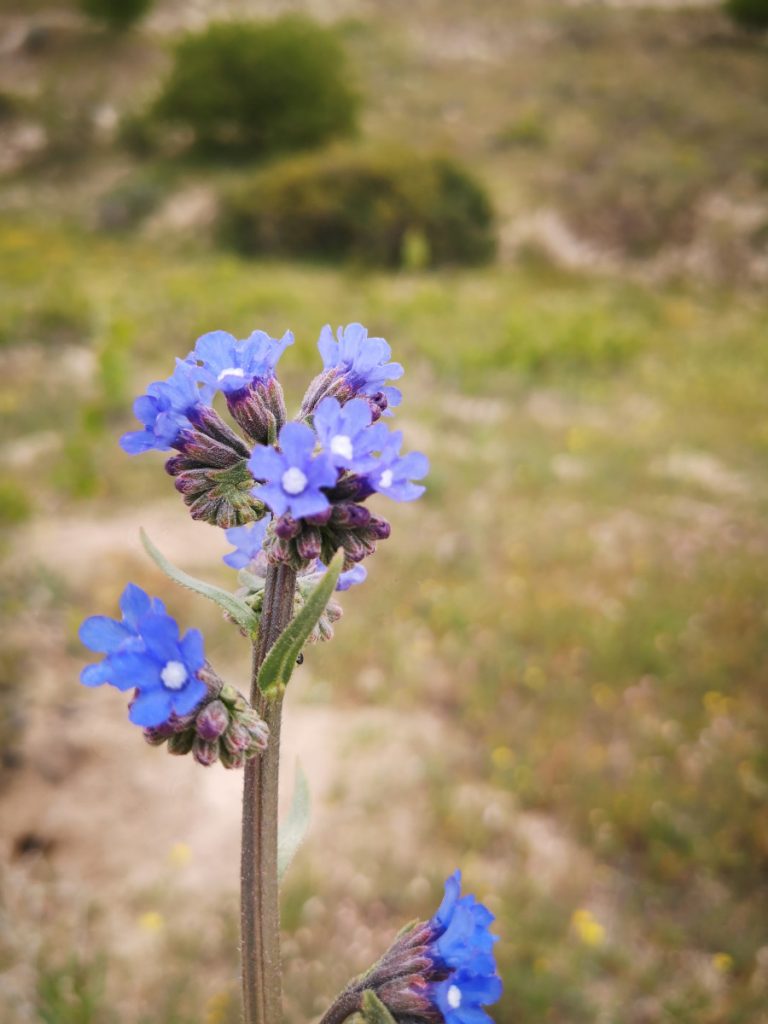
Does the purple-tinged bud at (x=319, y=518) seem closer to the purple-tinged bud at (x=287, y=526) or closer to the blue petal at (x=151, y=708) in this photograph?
the purple-tinged bud at (x=287, y=526)

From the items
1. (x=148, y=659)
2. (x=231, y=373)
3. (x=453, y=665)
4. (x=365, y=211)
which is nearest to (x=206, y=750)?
(x=148, y=659)

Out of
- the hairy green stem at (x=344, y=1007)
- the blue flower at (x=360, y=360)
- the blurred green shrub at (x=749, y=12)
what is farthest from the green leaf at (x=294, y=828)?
the blurred green shrub at (x=749, y=12)

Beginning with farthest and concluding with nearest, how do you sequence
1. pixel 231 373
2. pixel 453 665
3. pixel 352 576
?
pixel 453 665 → pixel 352 576 → pixel 231 373

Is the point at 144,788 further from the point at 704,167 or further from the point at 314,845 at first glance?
the point at 704,167

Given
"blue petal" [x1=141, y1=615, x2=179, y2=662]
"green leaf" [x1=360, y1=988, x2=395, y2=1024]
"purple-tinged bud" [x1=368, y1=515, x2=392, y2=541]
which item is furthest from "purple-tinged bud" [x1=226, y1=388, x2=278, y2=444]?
"green leaf" [x1=360, y1=988, x2=395, y2=1024]

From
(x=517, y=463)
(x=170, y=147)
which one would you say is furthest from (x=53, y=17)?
(x=517, y=463)

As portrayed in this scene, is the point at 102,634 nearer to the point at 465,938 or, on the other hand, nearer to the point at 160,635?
the point at 160,635
